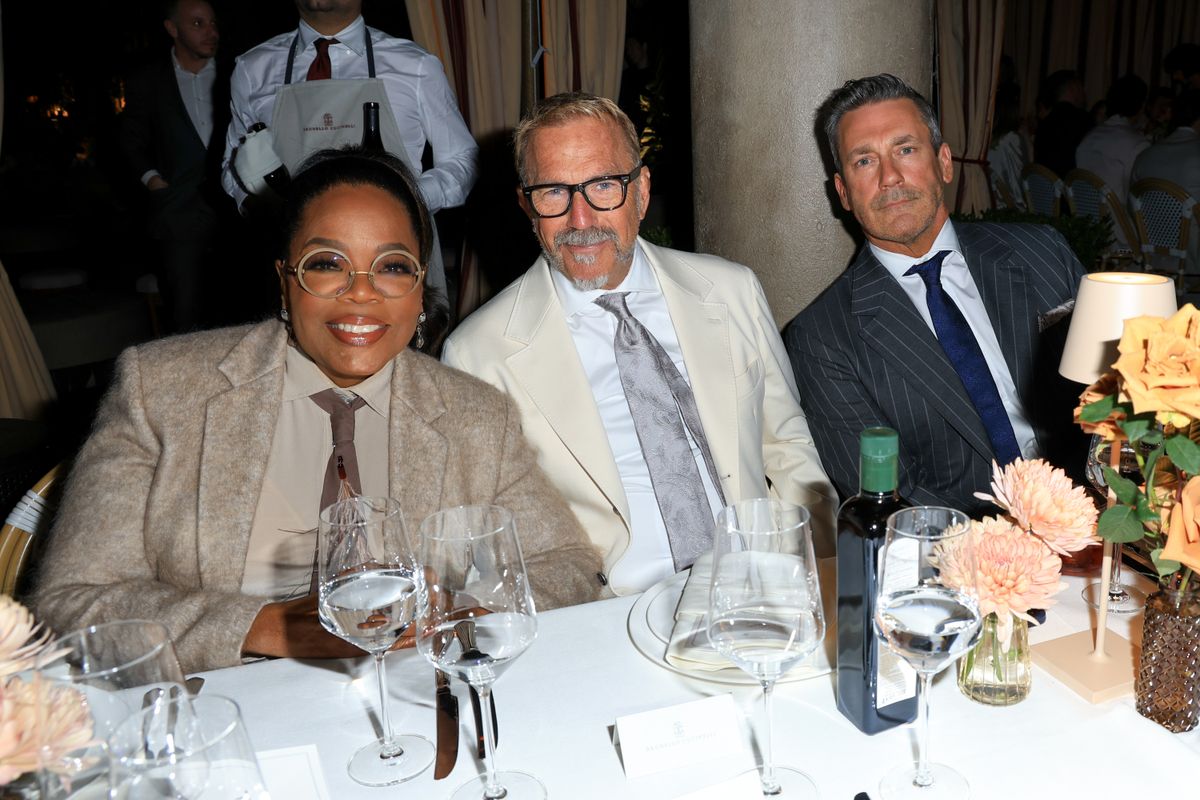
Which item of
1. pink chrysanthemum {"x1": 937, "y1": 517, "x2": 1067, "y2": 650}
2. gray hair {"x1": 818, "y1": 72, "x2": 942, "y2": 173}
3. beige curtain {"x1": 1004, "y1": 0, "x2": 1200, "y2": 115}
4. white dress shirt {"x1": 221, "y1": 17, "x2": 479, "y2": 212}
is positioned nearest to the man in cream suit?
gray hair {"x1": 818, "y1": 72, "x2": 942, "y2": 173}

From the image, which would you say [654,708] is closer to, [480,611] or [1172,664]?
[480,611]

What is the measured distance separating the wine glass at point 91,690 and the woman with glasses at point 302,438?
33.6 inches

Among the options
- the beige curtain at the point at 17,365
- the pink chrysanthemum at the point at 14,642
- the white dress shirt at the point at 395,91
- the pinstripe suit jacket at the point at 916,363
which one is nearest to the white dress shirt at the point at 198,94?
the beige curtain at the point at 17,365

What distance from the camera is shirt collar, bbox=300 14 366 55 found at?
→ 3832 millimetres

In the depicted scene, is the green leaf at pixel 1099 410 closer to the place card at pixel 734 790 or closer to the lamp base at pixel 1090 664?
the lamp base at pixel 1090 664

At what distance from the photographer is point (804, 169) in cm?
304

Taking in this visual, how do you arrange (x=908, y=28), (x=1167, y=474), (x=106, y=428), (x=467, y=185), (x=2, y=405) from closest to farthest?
(x=1167, y=474) → (x=106, y=428) → (x=908, y=28) → (x=467, y=185) → (x=2, y=405)

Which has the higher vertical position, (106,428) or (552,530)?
(106,428)

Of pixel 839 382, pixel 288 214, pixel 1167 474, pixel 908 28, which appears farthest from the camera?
pixel 908 28

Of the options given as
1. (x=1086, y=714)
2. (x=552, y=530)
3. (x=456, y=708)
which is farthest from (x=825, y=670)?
(x=552, y=530)

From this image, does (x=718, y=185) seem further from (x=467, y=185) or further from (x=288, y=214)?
(x=288, y=214)

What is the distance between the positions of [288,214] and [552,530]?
2.83ft

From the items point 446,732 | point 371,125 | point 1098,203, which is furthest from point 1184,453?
point 1098,203

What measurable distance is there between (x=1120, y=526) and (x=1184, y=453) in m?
0.13
